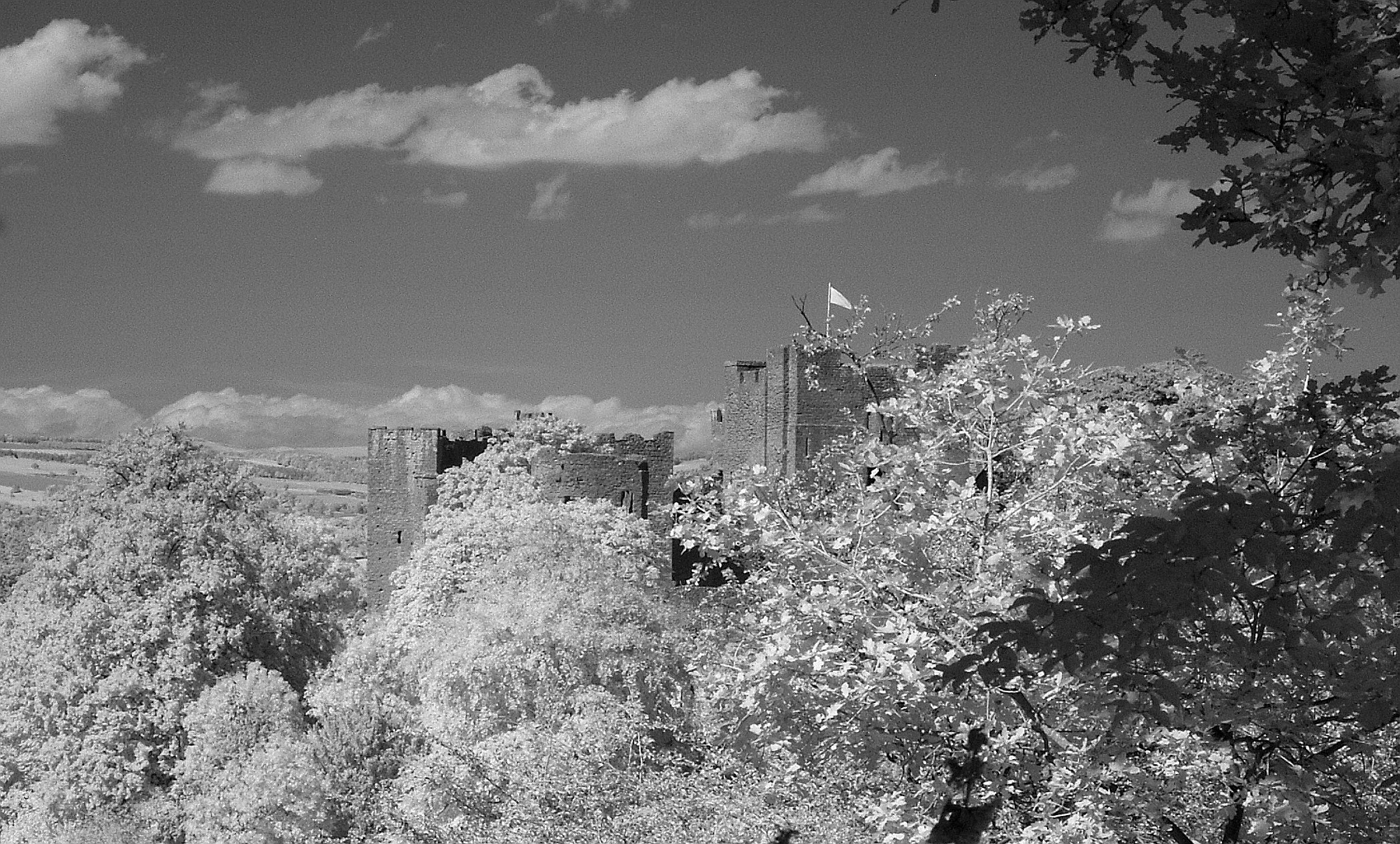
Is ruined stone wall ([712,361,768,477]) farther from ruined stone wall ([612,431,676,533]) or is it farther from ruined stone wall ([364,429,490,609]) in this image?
ruined stone wall ([364,429,490,609])

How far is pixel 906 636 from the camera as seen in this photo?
11742mm

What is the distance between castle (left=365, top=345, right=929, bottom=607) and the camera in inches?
1313

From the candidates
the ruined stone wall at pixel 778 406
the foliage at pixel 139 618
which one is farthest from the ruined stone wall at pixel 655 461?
the foliage at pixel 139 618

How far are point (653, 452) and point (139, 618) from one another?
14.0 metres

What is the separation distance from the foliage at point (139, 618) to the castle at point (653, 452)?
6.91m

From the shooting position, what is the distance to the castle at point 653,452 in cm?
3334

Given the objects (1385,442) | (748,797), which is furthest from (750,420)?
(1385,442)

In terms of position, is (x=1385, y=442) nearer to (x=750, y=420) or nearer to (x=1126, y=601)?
(x=1126, y=601)

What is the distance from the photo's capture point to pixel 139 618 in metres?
28.9

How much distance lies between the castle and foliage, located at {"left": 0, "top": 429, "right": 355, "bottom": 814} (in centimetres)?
691

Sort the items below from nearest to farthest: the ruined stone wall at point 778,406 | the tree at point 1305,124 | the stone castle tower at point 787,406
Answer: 1. the tree at point 1305,124
2. the stone castle tower at point 787,406
3. the ruined stone wall at point 778,406

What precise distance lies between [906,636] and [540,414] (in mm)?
33538

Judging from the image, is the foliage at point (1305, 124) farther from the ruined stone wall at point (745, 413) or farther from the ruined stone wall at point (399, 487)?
the ruined stone wall at point (399, 487)

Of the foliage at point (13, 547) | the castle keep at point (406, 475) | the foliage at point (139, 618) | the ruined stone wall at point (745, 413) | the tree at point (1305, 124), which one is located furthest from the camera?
the foliage at point (13, 547)
